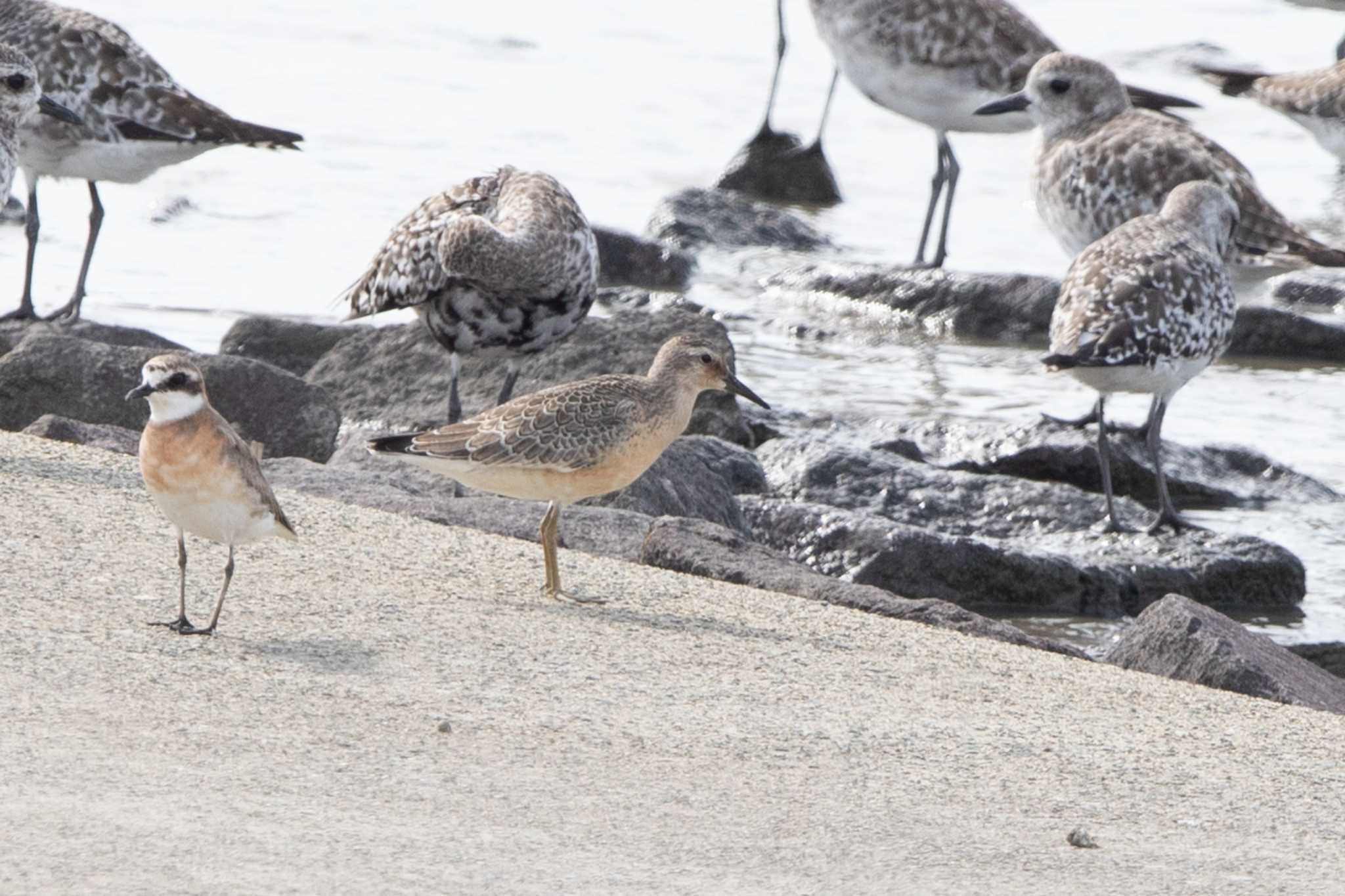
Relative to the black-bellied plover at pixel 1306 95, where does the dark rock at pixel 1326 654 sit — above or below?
below

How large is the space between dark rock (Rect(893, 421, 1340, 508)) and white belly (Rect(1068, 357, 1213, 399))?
722mm

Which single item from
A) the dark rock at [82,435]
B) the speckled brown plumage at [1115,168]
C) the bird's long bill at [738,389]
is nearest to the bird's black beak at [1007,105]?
the speckled brown plumage at [1115,168]

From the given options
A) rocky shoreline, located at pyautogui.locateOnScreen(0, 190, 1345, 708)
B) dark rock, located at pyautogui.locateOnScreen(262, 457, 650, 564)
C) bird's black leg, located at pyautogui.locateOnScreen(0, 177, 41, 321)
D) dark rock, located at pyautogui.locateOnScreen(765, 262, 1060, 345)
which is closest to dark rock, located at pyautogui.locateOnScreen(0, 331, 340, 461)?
rocky shoreline, located at pyautogui.locateOnScreen(0, 190, 1345, 708)

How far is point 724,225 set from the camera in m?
16.5

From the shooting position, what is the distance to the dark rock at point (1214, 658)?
6500 mm

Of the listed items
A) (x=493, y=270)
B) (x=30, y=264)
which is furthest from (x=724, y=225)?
(x=493, y=270)

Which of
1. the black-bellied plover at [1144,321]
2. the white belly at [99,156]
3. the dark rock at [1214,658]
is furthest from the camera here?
the white belly at [99,156]

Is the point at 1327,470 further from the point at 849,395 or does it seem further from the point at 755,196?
the point at 755,196

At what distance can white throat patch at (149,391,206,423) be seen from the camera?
5.77m

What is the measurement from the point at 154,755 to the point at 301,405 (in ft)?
15.8

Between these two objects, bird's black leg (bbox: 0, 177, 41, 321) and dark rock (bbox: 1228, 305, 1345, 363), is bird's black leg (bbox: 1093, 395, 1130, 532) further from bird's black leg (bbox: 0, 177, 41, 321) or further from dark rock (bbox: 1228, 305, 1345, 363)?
bird's black leg (bbox: 0, 177, 41, 321)

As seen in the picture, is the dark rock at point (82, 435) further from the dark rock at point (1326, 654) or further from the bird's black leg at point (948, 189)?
the bird's black leg at point (948, 189)

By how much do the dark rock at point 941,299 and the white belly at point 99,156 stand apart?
14.7 feet

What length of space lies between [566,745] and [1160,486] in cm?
518
